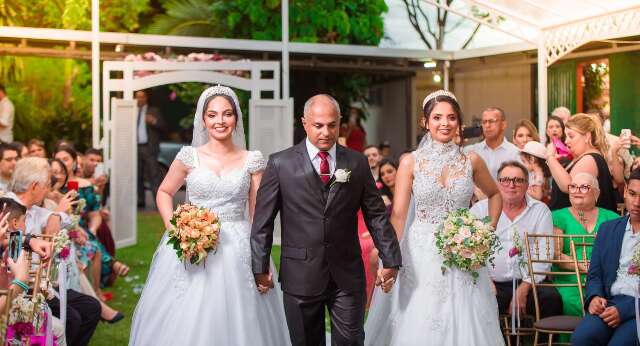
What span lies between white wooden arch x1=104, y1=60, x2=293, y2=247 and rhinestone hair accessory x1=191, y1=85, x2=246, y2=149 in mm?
7589

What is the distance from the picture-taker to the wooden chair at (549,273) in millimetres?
7387

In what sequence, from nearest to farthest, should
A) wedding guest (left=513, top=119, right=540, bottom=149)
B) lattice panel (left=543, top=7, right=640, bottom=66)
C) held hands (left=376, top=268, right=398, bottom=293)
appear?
held hands (left=376, top=268, right=398, bottom=293), wedding guest (left=513, top=119, right=540, bottom=149), lattice panel (left=543, top=7, right=640, bottom=66)

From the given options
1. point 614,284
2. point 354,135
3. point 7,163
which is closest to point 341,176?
point 614,284

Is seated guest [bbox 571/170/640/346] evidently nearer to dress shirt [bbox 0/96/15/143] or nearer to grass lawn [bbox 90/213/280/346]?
grass lawn [bbox 90/213/280/346]

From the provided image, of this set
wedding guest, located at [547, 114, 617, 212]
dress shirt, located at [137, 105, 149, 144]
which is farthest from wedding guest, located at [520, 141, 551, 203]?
dress shirt, located at [137, 105, 149, 144]

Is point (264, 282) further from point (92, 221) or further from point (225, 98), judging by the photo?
point (92, 221)

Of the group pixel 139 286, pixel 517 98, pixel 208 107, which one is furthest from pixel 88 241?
pixel 517 98

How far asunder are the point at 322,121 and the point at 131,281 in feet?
21.5

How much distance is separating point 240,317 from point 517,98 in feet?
44.9

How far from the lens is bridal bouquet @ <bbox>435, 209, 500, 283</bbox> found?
6.62 metres

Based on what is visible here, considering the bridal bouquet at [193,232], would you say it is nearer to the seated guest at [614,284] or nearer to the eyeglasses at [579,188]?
the seated guest at [614,284]

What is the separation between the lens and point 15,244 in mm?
6406

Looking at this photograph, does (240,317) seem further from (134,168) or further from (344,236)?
(134,168)

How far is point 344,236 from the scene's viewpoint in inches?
242
